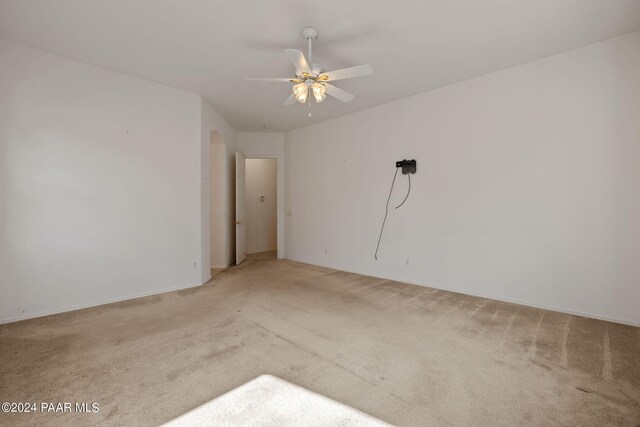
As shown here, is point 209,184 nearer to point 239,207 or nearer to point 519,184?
point 239,207

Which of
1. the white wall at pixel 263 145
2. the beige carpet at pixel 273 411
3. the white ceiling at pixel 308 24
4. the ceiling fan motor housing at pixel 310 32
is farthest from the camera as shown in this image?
the white wall at pixel 263 145

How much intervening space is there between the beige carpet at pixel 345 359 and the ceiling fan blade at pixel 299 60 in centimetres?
255

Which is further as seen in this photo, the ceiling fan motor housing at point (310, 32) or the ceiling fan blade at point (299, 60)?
the ceiling fan motor housing at point (310, 32)

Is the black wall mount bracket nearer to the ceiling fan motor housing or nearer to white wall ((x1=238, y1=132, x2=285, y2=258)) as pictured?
the ceiling fan motor housing

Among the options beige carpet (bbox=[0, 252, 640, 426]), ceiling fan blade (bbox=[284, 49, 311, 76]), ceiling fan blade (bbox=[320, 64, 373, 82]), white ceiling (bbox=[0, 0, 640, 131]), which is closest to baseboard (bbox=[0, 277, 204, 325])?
beige carpet (bbox=[0, 252, 640, 426])

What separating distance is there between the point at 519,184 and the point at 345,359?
310 centimetres

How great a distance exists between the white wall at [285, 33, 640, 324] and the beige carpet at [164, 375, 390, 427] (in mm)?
3075

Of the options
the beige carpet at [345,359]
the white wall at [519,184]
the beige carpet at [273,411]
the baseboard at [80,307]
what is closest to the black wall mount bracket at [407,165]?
the white wall at [519,184]

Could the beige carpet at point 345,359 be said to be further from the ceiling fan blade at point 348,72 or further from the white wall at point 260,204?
the white wall at point 260,204

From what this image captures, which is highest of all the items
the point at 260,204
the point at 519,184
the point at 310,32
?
the point at 310,32

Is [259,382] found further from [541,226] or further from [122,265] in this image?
[541,226]

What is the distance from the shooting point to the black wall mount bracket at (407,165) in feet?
15.1

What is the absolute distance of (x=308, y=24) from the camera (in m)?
2.73

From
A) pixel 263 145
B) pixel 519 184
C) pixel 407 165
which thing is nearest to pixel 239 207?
pixel 263 145
